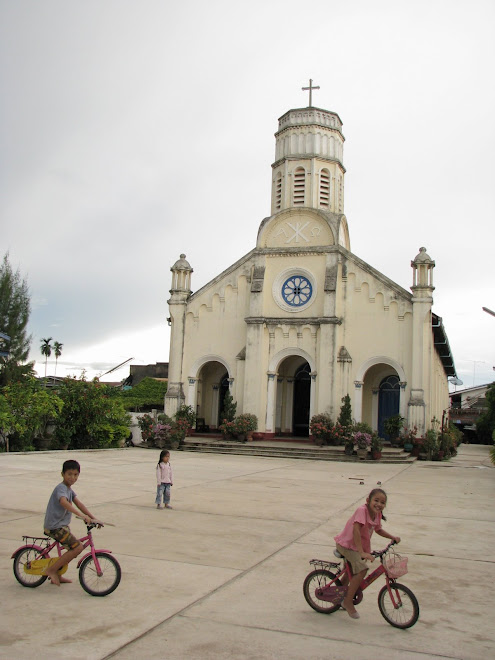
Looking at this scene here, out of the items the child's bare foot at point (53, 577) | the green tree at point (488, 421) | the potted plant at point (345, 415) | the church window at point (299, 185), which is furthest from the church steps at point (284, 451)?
the green tree at point (488, 421)

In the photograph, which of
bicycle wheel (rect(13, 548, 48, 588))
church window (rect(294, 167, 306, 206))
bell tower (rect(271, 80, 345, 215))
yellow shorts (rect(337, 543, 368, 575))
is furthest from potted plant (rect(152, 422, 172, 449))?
yellow shorts (rect(337, 543, 368, 575))

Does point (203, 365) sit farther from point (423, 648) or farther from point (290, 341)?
point (423, 648)

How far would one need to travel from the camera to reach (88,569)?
647 cm

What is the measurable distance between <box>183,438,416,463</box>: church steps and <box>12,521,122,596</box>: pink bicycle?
63.6 ft

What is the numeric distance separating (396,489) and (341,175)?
2070cm

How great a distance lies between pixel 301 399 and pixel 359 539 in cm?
2621

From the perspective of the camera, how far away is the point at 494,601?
673 centimetres

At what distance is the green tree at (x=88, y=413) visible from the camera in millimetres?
25142

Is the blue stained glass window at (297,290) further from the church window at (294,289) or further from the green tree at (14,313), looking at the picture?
the green tree at (14,313)

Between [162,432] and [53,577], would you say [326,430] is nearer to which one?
[162,432]

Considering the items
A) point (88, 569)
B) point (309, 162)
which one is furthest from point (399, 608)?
point (309, 162)

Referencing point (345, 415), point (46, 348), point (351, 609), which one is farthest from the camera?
point (46, 348)

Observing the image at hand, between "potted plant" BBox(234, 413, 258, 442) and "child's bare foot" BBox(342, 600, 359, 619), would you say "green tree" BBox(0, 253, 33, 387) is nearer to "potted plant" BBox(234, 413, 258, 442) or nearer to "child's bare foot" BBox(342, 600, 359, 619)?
"potted plant" BBox(234, 413, 258, 442)

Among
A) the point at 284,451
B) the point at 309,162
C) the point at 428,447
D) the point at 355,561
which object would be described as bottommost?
the point at 355,561
